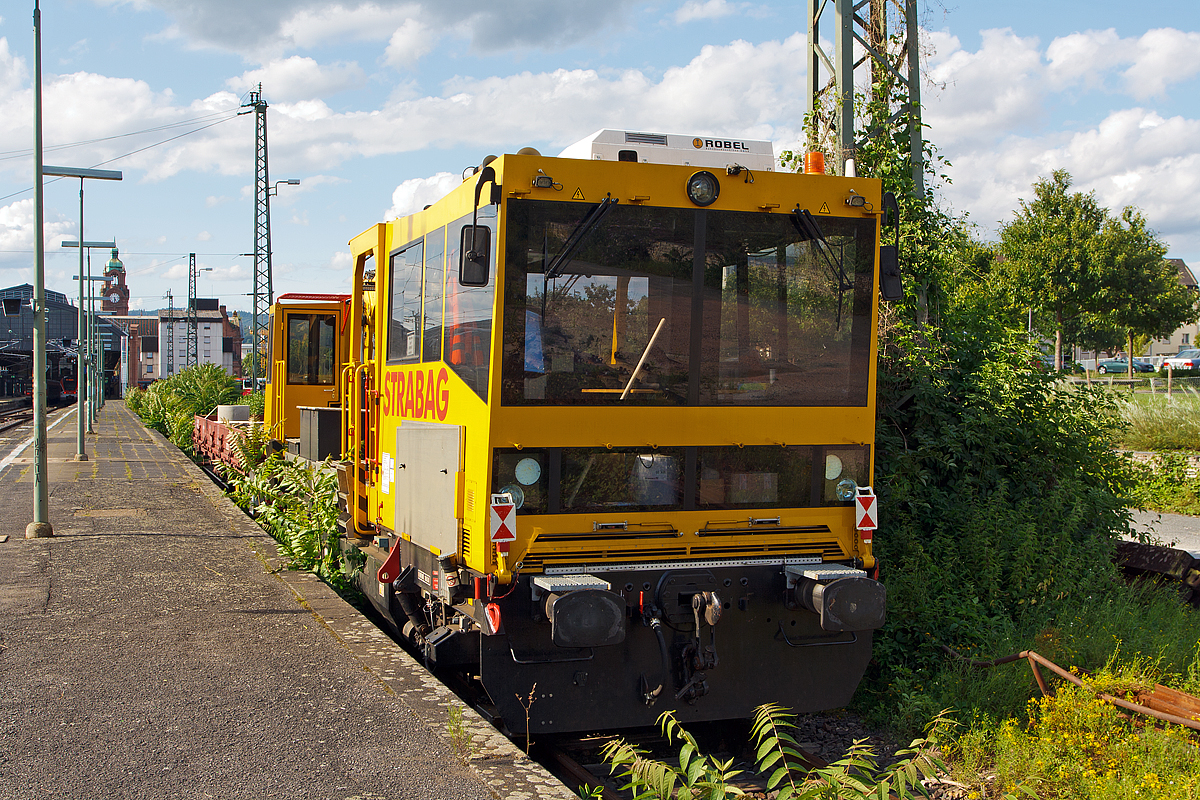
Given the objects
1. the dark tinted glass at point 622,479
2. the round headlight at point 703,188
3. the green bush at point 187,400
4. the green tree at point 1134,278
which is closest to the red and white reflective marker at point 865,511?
the dark tinted glass at point 622,479

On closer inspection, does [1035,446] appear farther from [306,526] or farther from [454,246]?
[306,526]

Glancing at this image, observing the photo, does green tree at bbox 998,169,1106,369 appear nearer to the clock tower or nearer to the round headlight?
the round headlight

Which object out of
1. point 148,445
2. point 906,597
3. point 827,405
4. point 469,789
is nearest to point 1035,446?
point 906,597

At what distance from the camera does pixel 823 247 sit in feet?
19.4

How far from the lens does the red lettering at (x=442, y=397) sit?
586 centimetres

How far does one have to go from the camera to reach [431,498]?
19.8 ft

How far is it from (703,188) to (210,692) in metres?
4.05

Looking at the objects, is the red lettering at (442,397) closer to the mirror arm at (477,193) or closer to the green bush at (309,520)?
the mirror arm at (477,193)

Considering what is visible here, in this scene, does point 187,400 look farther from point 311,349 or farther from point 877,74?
point 877,74

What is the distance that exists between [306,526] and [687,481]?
5014mm

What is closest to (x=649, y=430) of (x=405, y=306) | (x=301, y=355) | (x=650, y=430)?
(x=650, y=430)

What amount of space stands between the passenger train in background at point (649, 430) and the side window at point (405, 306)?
214mm

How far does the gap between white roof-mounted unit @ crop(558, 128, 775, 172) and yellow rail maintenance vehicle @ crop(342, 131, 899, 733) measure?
15mm

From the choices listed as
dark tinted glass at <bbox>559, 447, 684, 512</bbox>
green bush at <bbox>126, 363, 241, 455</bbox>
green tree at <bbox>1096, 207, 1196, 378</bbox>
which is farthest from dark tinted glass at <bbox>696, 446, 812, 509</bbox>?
green tree at <bbox>1096, 207, 1196, 378</bbox>
